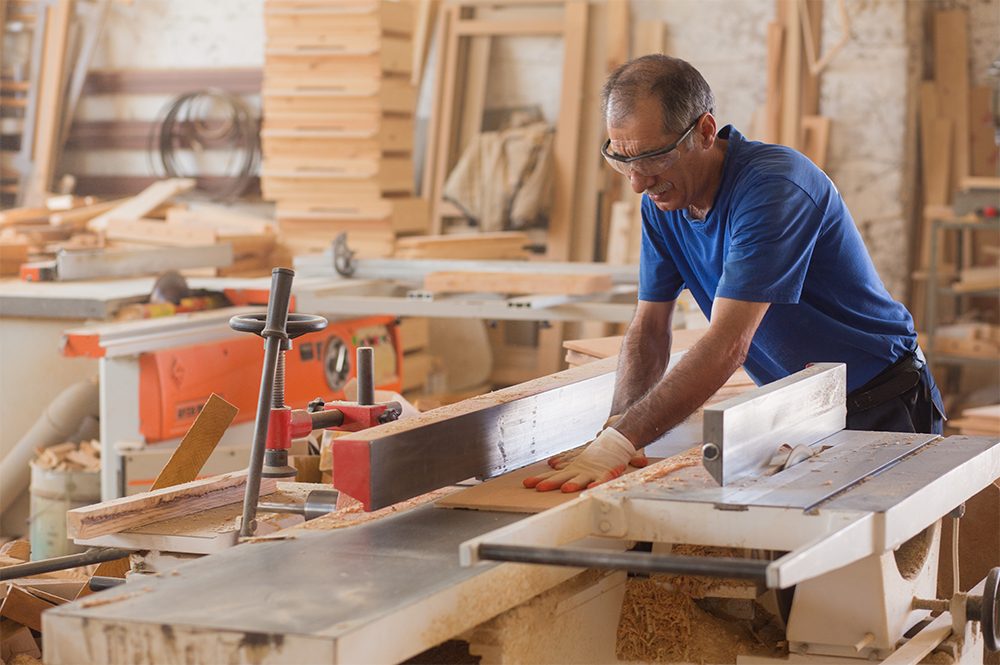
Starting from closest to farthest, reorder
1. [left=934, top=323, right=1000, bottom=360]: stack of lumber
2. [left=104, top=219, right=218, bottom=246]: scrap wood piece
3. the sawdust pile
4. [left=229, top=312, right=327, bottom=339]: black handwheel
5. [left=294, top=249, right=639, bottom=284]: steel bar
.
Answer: the sawdust pile → [left=229, top=312, right=327, bottom=339]: black handwheel → [left=294, top=249, right=639, bottom=284]: steel bar → [left=104, top=219, right=218, bottom=246]: scrap wood piece → [left=934, top=323, right=1000, bottom=360]: stack of lumber

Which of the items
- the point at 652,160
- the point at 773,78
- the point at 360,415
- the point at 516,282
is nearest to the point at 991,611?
the point at 652,160

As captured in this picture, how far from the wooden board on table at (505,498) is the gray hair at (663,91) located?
753 mm

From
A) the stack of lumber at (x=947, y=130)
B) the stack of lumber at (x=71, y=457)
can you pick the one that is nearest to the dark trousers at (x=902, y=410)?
the stack of lumber at (x=71, y=457)

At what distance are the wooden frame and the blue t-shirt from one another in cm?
410

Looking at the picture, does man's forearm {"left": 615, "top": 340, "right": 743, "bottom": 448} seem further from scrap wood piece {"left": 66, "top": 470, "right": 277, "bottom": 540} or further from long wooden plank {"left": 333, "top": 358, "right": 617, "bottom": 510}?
scrap wood piece {"left": 66, "top": 470, "right": 277, "bottom": 540}

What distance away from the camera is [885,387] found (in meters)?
2.31

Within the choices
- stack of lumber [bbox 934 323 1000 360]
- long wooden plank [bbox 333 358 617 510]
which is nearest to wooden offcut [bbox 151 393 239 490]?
long wooden plank [bbox 333 358 617 510]

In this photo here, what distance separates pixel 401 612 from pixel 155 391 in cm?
247

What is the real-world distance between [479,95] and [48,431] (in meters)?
3.85

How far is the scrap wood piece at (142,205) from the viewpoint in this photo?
609 centimetres

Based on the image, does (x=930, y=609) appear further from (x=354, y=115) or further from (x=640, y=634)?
(x=354, y=115)

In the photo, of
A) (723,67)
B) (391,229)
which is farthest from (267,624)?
(723,67)

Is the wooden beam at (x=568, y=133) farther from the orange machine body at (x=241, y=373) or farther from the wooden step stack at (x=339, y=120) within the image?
the orange machine body at (x=241, y=373)

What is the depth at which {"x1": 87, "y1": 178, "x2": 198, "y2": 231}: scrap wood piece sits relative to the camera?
20.0ft
